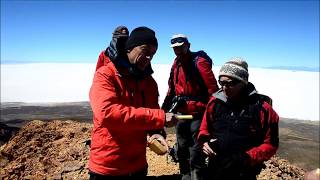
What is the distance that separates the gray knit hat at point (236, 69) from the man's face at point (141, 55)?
2.52 feet

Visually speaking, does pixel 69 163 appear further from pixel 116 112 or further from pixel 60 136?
pixel 116 112

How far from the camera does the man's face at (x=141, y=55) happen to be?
2.97 metres

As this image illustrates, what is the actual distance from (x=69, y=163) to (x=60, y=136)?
2925 mm

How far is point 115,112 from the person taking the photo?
2.70m

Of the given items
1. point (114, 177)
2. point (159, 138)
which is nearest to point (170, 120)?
point (159, 138)

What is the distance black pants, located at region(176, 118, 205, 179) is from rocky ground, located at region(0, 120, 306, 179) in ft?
1.16

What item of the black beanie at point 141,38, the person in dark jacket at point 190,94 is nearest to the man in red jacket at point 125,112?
the black beanie at point 141,38

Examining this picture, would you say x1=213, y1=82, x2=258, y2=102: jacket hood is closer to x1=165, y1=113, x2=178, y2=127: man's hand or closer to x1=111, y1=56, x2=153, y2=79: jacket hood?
x1=165, y1=113, x2=178, y2=127: man's hand

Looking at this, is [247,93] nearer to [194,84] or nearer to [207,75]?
[207,75]

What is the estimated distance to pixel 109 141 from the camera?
9.57ft

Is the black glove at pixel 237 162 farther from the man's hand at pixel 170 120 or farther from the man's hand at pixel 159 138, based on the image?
the man's hand at pixel 170 120

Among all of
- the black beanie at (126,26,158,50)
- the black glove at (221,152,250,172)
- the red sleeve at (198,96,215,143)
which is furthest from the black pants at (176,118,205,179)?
the black beanie at (126,26,158,50)

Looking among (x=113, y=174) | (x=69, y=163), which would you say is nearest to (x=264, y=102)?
(x=113, y=174)

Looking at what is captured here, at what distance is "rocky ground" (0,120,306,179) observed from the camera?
6766 mm
